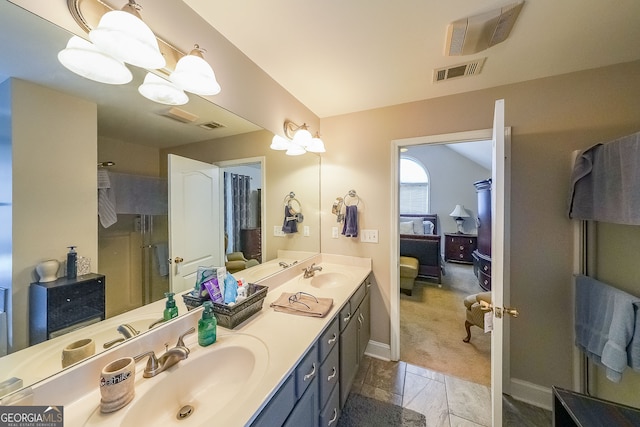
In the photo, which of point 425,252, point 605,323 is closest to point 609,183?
point 605,323

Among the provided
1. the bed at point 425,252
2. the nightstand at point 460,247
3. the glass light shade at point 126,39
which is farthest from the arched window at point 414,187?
the glass light shade at point 126,39

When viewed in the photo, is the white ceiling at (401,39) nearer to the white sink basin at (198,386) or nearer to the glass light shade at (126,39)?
the glass light shade at (126,39)

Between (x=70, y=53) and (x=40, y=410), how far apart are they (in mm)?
1063

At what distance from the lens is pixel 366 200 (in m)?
2.21

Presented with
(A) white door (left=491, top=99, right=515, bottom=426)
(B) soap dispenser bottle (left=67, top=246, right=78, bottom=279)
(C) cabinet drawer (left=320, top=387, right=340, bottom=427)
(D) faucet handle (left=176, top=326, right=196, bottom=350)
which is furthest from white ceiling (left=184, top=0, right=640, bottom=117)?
(C) cabinet drawer (left=320, top=387, right=340, bottom=427)

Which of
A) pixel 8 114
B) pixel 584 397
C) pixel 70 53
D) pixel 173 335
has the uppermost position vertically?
pixel 70 53

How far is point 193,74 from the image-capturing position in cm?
96

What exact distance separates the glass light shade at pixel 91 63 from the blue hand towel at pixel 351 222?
5.82 feet

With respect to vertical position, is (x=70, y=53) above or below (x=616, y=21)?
below

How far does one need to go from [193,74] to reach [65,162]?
22.5 inches

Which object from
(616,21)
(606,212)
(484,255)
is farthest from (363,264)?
(484,255)

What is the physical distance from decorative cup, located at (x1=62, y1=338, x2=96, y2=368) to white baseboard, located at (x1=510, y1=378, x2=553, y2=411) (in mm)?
2613

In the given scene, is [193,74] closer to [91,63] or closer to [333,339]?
[91,63]

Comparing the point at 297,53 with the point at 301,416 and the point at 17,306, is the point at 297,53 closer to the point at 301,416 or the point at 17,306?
the point at 17,306
